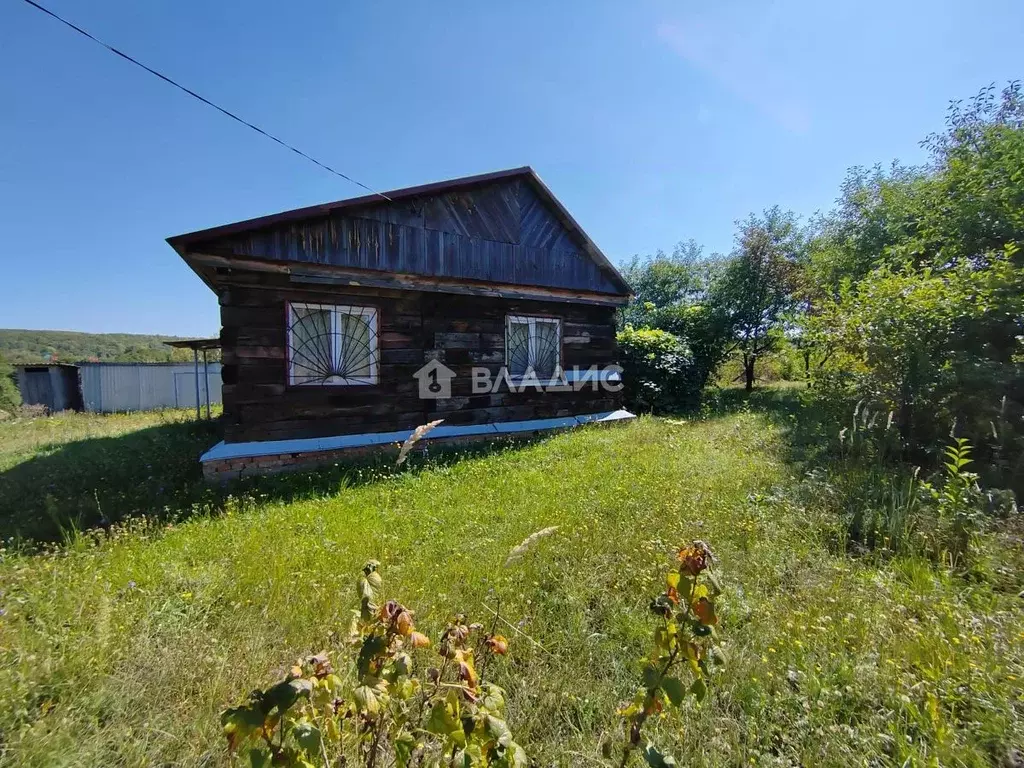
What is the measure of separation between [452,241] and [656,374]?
22.4 feet

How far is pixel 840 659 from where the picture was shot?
2.10 metres

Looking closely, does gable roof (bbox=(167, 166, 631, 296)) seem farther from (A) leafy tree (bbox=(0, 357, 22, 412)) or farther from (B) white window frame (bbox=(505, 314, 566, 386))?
(A) leafy tree (bbox=(0, 357, 22, 412))

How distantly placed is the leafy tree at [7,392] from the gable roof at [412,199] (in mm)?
16944

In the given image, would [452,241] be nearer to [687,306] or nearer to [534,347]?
[534,347]

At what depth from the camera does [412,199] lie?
22.8ft

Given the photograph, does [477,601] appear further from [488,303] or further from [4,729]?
[488,303]

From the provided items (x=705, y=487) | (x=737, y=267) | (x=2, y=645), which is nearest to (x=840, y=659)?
(x=705, y=487)

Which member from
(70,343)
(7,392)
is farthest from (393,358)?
(70,343)

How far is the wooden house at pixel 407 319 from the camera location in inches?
224

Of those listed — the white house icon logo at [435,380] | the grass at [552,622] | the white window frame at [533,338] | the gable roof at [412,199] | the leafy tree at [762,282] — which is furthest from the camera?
the leafy tree at [762,282]

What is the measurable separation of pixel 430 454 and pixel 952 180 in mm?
10233

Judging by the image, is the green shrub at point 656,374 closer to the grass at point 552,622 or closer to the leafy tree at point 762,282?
the leafy tree at point 762,282

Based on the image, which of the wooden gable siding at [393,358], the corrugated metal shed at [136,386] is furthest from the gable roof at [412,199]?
the corrugated metal shed at [136,386]

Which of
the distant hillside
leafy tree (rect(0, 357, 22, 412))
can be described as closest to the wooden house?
leafy tree (rect(0, 357, 22, 412))
